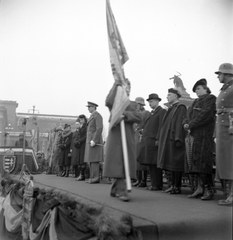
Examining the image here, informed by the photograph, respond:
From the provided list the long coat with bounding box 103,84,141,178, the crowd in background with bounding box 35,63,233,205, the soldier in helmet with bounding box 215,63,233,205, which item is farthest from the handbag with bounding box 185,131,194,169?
the long coat with bounding box 103,84,141,178

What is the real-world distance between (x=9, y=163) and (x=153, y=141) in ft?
18.2

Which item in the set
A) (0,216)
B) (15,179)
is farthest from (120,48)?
(0,216)

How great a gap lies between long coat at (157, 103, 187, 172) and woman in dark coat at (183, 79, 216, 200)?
33 cm

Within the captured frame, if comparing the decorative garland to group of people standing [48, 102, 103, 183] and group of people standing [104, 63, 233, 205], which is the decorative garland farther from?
group of people standing [48, 102, 103, 183]

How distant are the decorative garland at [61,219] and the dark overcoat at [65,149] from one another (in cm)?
325

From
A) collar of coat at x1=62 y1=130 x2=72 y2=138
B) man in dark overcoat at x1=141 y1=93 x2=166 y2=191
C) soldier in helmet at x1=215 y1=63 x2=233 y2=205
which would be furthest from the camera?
collar of coat at x1=62 y1=130 x2=72 y2=138

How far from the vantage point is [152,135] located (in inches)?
227

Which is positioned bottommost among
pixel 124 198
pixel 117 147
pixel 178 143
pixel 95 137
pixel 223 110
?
pixel 124 198

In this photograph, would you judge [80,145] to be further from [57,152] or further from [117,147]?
[117,147]

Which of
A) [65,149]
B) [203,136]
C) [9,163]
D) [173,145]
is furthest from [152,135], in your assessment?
[9,163]

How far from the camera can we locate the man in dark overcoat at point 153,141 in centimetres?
563

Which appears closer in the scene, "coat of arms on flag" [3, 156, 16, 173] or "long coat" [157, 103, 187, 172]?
"long coat" [157, 103, 187, 172]

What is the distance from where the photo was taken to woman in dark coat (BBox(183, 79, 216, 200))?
13.8 feet

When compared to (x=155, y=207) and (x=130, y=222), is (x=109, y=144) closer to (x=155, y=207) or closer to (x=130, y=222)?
A: (x=155, y=207)
